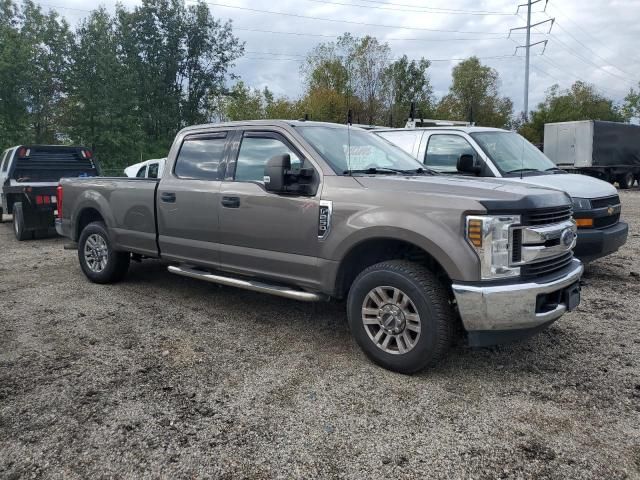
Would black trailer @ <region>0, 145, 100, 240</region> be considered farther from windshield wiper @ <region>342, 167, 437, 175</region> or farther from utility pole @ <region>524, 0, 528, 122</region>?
utility pole @ <region>524, 0, 528, 122</region>

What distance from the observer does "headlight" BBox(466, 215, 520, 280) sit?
11.0 ft

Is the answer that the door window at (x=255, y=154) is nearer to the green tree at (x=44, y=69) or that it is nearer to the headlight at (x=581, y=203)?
the headlight at (x=581, y=203)

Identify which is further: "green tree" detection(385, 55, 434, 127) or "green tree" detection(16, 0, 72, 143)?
"green tree" detection(385, 55, 434, 127)

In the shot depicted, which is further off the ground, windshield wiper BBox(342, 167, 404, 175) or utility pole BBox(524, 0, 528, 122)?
utility pole BBox(524, 0, 528, 122)

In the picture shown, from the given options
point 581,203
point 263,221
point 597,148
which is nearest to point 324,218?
point 263,221

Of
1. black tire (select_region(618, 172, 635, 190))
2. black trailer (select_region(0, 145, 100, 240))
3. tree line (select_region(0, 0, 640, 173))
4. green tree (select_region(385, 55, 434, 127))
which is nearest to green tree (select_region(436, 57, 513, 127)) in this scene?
tree line (select_region(0, 0, 640, 173))

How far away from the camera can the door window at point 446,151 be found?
7.00m

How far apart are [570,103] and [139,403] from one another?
209 ft

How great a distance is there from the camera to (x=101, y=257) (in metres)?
6.42

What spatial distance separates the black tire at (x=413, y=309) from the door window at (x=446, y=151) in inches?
142

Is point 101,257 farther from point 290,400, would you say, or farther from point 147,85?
point 147,85

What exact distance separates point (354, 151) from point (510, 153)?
3332 millimetres

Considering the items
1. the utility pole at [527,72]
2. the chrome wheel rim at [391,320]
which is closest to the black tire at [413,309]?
the chrome wheel rim at [391,320]

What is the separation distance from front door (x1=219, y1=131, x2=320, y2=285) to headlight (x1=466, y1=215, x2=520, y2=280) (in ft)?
4.37
